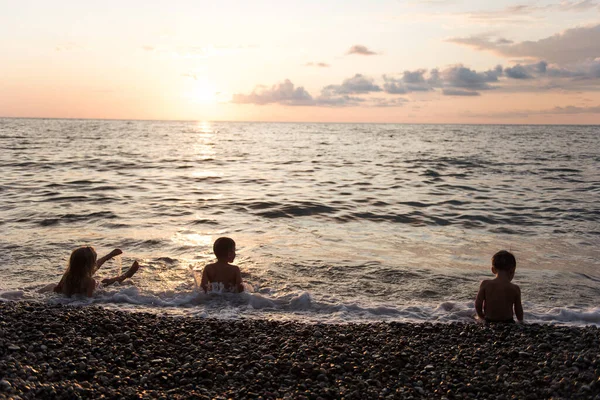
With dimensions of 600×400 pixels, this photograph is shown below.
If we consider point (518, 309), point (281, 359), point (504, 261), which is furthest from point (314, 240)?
point (281, 359)

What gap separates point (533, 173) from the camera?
28.0m

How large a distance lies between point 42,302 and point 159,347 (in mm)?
2961

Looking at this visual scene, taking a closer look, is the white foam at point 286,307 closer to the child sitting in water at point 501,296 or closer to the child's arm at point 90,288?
the child's arm at point 90,288

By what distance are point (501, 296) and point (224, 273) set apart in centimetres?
411

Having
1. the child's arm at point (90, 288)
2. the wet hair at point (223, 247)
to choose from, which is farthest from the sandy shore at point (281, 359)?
the wet hair at point (223, 247)

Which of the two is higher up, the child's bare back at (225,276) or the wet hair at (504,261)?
the wet hair at (504,261)

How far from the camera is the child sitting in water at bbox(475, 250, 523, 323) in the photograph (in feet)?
22.3

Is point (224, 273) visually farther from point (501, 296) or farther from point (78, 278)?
point (501, 296)

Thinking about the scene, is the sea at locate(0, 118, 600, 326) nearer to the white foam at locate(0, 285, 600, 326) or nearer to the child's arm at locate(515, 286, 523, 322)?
the white foam at locate(0, 285, 600, 326)

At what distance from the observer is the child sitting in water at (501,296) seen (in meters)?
6.79

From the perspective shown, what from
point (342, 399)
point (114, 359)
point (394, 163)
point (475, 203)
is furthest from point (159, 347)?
point (394, 163)

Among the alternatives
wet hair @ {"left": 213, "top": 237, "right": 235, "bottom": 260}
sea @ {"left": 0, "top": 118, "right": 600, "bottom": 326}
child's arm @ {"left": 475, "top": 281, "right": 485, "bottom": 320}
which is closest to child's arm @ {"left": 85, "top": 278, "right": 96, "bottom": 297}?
sea @ {"left": 0, "top": 118, "right": 600, "bottom": 326}

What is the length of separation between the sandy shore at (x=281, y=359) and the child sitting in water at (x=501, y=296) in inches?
17.9

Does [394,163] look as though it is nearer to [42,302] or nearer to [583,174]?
[583,174]
